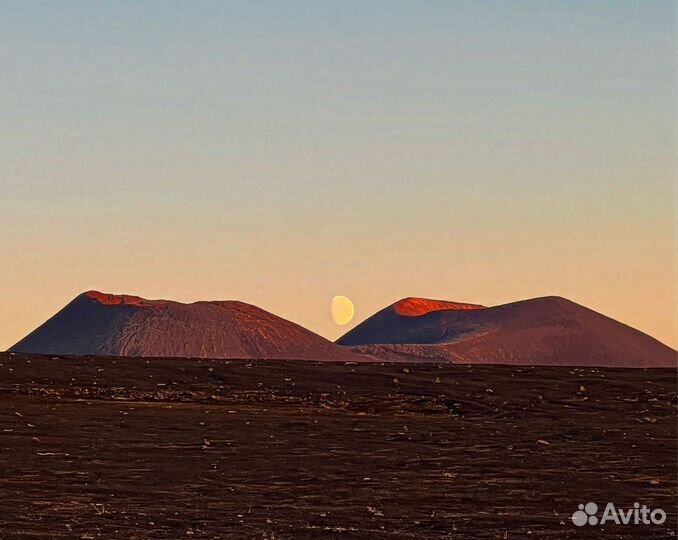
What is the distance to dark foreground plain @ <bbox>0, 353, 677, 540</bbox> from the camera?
1986 cm

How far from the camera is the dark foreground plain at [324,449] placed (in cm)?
1986

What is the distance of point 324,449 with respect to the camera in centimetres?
2991

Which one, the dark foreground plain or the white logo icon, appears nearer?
the dark foreground plain

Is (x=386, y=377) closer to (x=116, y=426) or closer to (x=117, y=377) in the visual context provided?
(x=117, y=377)

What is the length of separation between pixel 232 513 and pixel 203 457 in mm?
7572

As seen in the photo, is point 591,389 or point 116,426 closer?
point 116,426

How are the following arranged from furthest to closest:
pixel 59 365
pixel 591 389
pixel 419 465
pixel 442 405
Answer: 1. pixel 59 365
2. pixel 591 389
3. pixel 442 405
4. pixel 419 465

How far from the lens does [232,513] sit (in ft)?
66.8

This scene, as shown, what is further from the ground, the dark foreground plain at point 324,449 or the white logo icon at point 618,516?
the dark foreground plain at point 324,449

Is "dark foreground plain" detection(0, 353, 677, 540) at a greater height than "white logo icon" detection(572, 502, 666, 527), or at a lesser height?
greater

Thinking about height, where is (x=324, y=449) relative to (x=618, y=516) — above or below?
above

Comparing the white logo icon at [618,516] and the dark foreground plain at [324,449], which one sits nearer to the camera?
the dark foreground plain at [324,449]

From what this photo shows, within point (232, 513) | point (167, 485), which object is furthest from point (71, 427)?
point (232, 513)

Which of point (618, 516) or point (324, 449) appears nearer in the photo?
point (618, 516)
